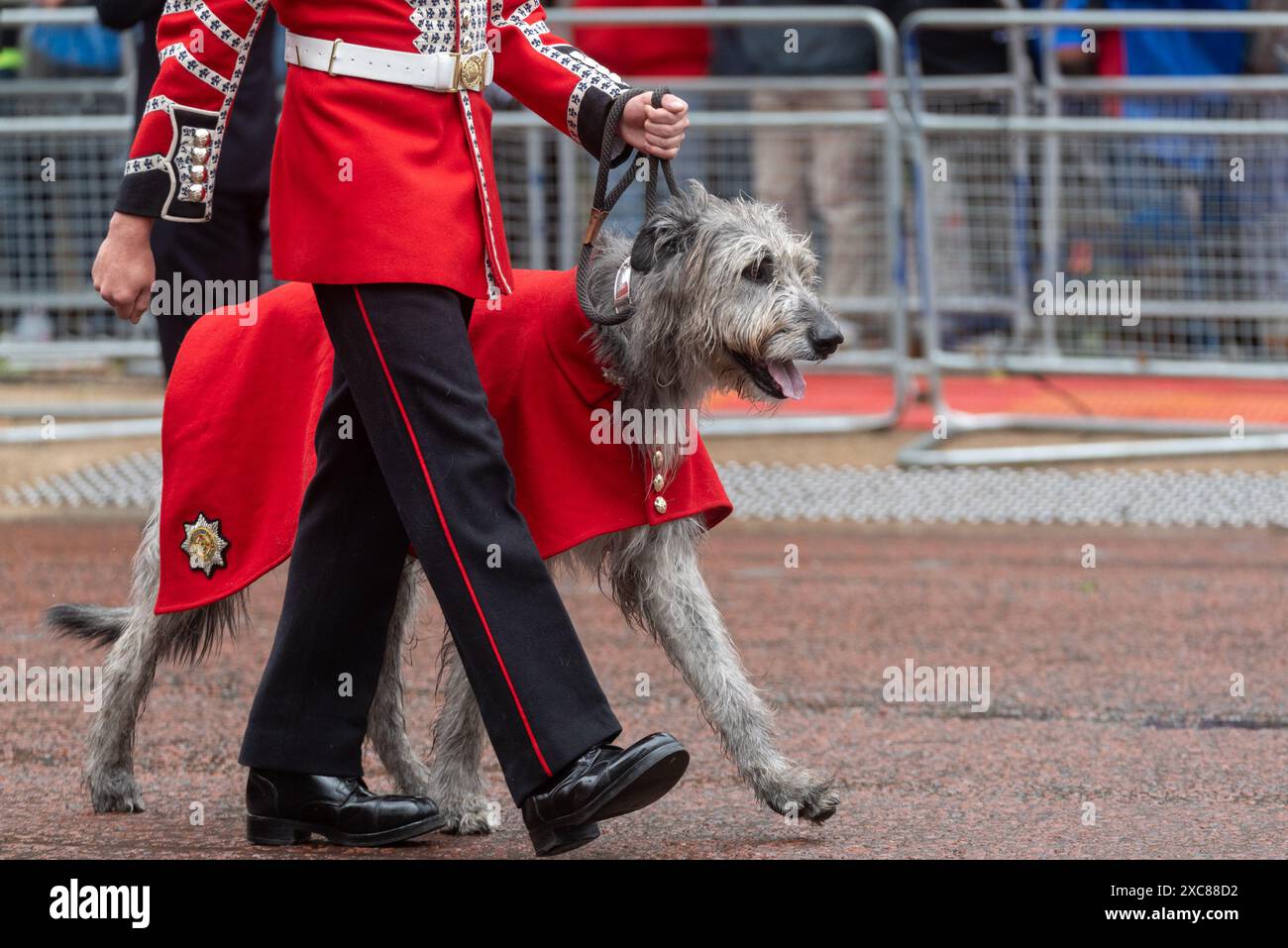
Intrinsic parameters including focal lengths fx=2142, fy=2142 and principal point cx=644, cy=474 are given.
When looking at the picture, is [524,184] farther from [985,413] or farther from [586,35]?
[985,413]

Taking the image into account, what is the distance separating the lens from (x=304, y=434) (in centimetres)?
480

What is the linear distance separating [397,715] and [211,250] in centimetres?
200

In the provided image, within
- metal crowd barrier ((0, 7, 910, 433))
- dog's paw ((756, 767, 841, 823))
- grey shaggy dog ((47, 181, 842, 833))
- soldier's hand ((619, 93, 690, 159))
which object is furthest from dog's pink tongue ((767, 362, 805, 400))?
metal crowd barrier ((0, 7, 910, 433))

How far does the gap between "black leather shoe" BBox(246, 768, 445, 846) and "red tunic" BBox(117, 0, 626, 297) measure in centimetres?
113

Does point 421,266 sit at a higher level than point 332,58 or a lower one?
lower

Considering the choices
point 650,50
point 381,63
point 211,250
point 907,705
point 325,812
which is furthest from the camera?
point 650,50

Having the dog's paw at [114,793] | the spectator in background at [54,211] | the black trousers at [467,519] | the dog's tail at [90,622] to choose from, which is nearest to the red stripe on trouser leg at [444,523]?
the black trousers at [467,519]

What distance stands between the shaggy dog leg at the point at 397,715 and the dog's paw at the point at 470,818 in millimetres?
117

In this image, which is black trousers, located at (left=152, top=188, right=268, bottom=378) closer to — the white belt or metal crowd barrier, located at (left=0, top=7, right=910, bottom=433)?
the white belt

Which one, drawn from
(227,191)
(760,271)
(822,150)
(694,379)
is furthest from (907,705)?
(822,150)

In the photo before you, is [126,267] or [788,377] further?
[788,377]

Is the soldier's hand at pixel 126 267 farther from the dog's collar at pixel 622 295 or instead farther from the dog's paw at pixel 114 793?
the dog's paw at pixel 114 793

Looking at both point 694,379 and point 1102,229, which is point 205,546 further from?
point 1102,229

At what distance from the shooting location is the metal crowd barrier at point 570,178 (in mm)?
10492
